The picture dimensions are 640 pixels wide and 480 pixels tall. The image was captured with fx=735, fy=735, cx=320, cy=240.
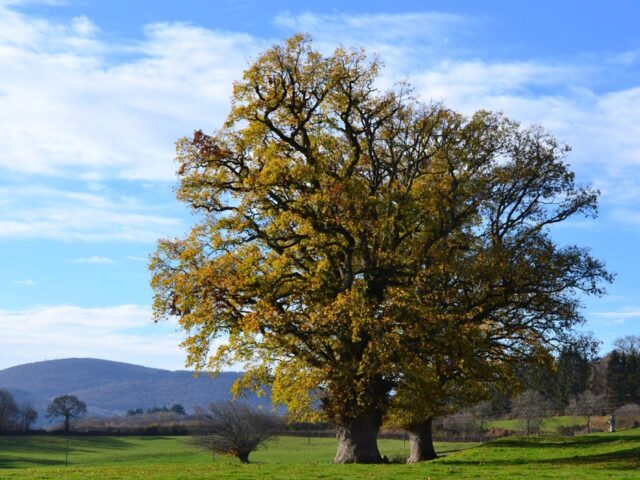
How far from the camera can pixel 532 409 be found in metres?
102

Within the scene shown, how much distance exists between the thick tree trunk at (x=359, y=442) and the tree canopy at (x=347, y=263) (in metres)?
0.06

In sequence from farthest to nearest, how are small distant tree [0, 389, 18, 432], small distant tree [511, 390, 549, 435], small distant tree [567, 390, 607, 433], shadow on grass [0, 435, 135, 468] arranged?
small distant tree [0, 389, 18, 432]
small distant tree [567, 390, 607, 433]
small distant tree [511, 390, 549, 435]
shadow on grass [0, 435, 135, 468]

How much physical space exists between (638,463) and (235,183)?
21.9m

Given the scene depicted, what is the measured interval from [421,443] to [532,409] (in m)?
64.2

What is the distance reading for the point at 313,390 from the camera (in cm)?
3444

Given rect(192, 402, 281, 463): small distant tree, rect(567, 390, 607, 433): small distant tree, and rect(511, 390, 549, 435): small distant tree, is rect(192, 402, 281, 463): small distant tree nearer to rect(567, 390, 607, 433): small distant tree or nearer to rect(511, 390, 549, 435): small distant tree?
rect(511, 390, 549, 435): small distant tree

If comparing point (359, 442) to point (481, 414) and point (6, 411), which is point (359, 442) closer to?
point (481, 414)

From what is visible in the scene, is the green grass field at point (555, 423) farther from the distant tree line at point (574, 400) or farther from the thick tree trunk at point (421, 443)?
the thick tree trunk at point (421, 443)

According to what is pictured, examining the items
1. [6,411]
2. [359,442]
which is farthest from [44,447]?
[359,442]

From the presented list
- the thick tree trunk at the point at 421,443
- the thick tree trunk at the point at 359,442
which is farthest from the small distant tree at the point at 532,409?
the thick tree trunk at the point at 359,442

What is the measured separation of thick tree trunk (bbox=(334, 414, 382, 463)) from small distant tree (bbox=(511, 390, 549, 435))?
6706 cm

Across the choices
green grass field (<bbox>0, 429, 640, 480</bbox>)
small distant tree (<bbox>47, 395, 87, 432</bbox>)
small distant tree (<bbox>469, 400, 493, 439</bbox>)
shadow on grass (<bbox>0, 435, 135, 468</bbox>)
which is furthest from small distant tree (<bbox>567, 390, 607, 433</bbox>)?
small distant tree (<bbox>47, 395, 87, 432</bbox>)

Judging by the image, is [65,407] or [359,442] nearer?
[359,442]

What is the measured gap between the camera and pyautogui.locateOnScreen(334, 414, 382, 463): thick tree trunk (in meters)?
33.9
